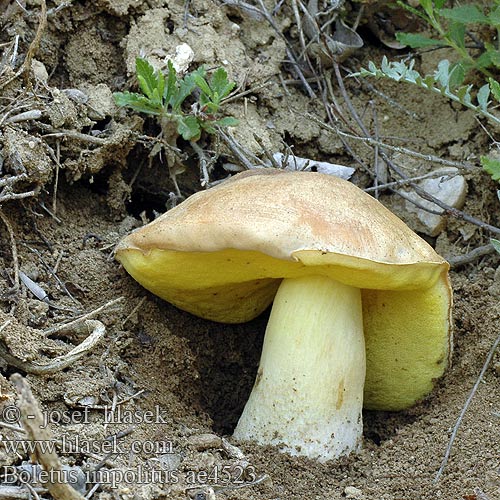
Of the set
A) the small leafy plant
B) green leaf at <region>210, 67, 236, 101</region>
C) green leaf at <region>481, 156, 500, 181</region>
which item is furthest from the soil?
green leaf at <region>481, 156, 500, 181</region>

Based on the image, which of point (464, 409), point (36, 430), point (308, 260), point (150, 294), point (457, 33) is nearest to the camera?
point (36, 430)

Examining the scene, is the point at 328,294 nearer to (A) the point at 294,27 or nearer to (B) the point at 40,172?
(B) the point at 40,172

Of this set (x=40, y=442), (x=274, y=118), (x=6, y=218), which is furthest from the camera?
(x=274, y=118)

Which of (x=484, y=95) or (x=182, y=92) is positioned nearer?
(x=484, y=95)

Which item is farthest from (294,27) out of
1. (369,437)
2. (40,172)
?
(369,437)

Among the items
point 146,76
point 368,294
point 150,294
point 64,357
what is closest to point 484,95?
point 368,294

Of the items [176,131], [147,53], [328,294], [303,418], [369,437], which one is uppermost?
[147,53]

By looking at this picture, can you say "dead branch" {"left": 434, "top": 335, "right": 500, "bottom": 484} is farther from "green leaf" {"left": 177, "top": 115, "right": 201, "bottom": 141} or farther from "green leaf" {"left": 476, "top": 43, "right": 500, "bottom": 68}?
"green leaf" {"left": 177, "top": 115, "right": 201, "bottom": 141}

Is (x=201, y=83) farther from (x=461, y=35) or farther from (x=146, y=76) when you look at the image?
(x=461, y=35)
